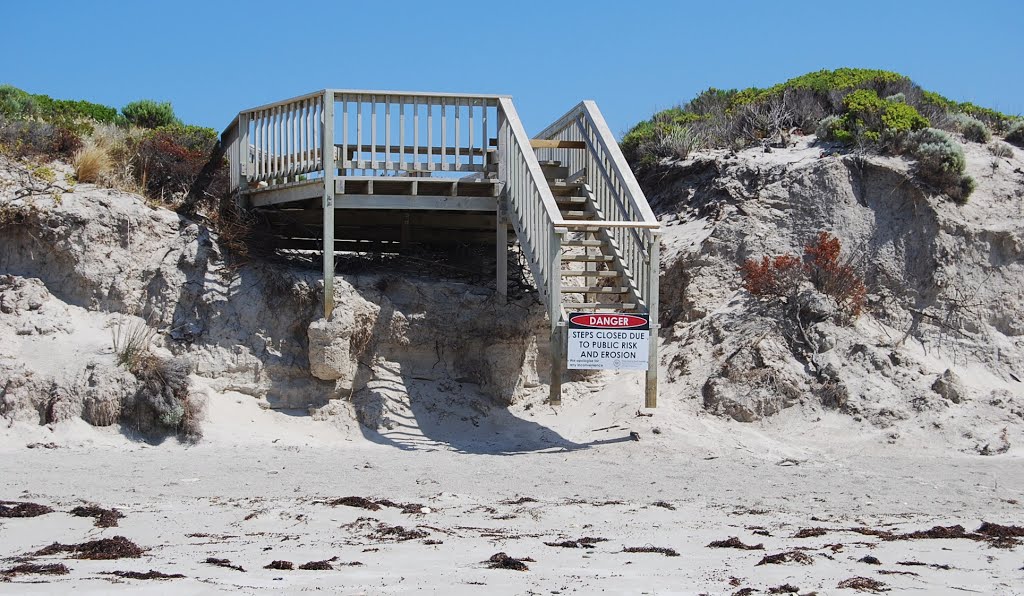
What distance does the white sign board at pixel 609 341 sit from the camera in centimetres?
1277

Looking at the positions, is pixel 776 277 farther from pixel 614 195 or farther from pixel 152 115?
pixel 152 115

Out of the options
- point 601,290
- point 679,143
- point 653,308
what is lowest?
point 653,308

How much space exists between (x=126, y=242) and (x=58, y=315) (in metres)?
1.22

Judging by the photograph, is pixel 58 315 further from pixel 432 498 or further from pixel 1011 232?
pixel 1011 232

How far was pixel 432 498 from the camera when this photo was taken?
10438mm

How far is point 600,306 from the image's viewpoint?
43.9ft

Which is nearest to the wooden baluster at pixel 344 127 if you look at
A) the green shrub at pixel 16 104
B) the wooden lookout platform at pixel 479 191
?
the wooden lookout platform at pixel 479 191

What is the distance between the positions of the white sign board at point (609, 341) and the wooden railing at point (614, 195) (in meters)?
0.37

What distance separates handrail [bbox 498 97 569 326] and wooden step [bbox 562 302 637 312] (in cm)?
28

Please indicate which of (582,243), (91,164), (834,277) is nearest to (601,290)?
(582,243)

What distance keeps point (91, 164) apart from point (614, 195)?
6.38 metres

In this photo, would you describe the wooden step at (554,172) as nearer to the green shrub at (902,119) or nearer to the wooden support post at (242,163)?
the wooden support post at (242,163)

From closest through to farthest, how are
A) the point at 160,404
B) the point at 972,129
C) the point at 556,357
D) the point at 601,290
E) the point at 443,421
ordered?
1. the point at 160,404
2. the point at 556,357
3. the point at 601,290
4. the point at 443,421
5. the point at 972,129

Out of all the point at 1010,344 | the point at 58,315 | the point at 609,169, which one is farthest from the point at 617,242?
the point at 58,315
